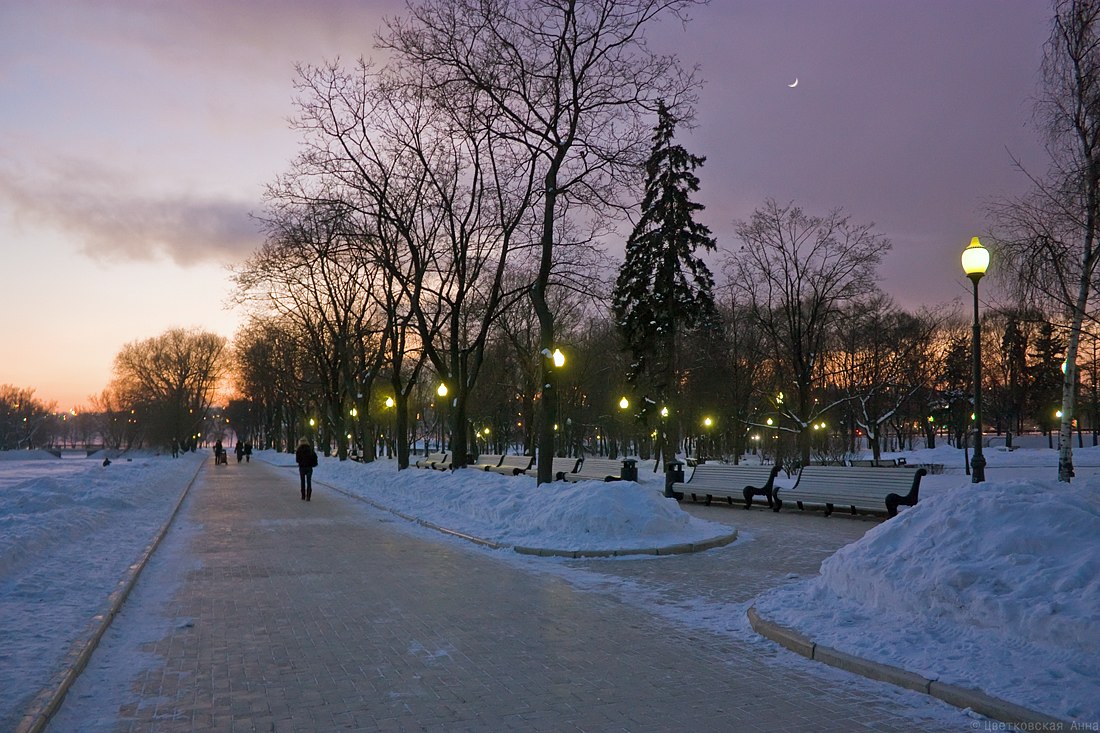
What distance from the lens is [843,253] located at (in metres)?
32.5

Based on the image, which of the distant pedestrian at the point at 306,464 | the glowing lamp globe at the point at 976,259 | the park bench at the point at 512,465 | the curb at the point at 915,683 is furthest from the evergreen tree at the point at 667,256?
the curb at the point at 915,683

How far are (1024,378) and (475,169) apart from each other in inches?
2356

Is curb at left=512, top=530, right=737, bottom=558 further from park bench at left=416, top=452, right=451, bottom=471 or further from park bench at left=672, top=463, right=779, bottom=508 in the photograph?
park bench at left=416, top=452, right=451, bottom=471

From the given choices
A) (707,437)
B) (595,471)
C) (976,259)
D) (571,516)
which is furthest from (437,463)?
(707,437)

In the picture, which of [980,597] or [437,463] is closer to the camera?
[980,597]

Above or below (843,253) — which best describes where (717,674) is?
below

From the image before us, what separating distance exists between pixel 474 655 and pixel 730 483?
14271mm

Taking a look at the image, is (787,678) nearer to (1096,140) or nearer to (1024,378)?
(1096,140)

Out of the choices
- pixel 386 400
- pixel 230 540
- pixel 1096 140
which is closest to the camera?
pixel 230 540

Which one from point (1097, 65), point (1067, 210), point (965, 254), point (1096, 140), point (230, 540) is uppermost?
point (1097, 65)

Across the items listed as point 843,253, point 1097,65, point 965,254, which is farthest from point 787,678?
point 843,253

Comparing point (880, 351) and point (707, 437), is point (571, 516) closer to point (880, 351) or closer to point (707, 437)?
point (880, 351)

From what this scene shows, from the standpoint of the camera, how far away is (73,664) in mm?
5562

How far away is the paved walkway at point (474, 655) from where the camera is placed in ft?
15.5
